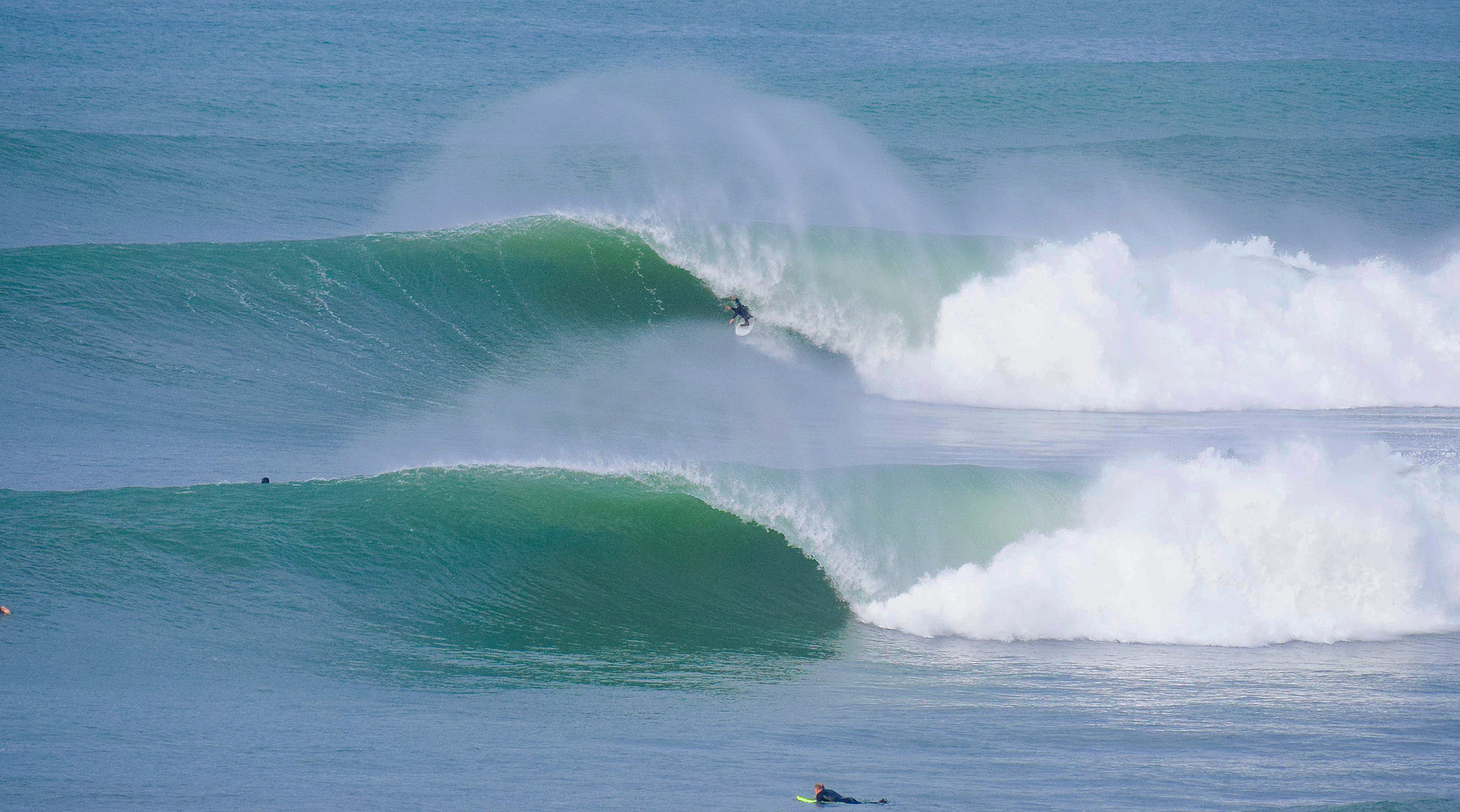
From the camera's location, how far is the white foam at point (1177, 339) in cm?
1526

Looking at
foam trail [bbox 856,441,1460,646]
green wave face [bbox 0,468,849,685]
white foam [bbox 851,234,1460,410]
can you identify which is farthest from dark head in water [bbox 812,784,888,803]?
white foam [bbox 851,234,1460,410]

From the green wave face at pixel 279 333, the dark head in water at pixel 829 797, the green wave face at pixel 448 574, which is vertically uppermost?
the green wave face at pixel 279 333

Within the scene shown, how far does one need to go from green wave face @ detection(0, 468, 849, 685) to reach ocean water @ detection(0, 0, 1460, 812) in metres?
0.04

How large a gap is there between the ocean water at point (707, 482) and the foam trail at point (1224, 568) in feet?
0.13

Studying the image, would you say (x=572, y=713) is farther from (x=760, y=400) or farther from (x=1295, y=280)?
(x=1295, y=280)

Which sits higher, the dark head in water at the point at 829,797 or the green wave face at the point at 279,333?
the green wave face at the point at 279,333

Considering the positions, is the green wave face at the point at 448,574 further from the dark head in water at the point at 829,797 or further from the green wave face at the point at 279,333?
the dark head in water at the point at 829,797

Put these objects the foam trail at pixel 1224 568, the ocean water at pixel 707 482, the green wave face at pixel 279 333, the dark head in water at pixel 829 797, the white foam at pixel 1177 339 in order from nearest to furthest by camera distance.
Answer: the dark head in water at pixel 829 797, the ocean water at pixel 707 482, the foam trail at pixel 1224 568, the green wave face at pixel 279 333, the white foam at pixel 1177 339

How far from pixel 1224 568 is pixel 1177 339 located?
700cm

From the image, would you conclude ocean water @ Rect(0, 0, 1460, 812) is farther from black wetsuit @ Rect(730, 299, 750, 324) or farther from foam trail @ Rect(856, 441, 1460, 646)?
black wetsuit @ Rect(730, 299, 750, 324)

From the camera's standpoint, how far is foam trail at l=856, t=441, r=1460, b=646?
909cm

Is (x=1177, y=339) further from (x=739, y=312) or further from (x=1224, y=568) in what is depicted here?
(x=1224, y=568)

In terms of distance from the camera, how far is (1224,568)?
9484mm

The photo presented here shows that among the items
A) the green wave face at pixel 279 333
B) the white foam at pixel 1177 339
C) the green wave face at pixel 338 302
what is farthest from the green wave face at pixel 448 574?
the white foam at pixel 1177 339
